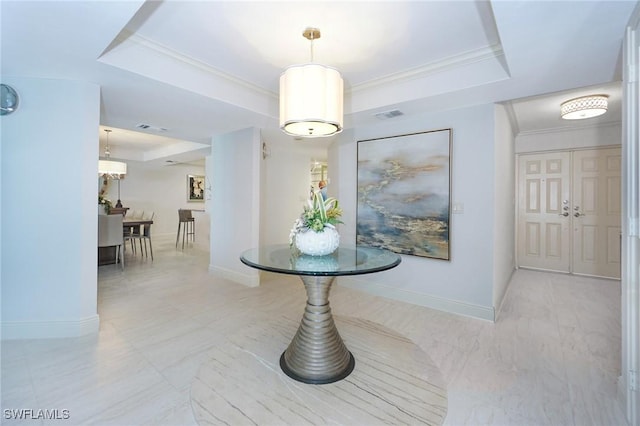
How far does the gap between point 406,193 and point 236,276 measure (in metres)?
2.68

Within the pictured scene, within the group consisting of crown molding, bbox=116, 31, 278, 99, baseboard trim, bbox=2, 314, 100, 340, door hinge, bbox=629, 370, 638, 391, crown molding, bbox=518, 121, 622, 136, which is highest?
crown molding, bbox=518, 121, 622, 136

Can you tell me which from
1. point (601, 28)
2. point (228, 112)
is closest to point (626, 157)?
point (601, 28)

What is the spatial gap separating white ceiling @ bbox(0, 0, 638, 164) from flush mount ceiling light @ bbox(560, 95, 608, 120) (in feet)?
0.34

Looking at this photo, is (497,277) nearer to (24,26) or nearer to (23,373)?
(23,373)

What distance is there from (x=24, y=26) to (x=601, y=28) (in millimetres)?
3473

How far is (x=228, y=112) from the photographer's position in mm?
3287

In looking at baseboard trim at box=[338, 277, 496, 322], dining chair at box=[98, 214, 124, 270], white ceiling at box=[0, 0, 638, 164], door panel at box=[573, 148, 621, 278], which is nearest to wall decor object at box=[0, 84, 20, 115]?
white ceiling at box=[0, 0, 638, 164]

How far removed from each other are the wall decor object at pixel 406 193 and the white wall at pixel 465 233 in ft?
0.31

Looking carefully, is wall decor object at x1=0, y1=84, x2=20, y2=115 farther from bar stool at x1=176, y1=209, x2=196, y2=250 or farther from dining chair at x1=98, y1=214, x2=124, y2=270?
bar stool at x1=176, y1=209, x2=196, y2=250

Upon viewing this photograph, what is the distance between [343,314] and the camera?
3.03 meters

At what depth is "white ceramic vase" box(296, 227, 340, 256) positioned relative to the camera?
202 centimetres

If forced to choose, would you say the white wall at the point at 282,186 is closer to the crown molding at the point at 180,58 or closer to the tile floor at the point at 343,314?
the tile floor at the point at 343,314

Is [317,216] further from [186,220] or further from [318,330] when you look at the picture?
[186,220]

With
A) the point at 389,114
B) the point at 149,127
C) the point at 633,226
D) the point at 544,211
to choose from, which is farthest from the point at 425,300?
the point at 149,127
